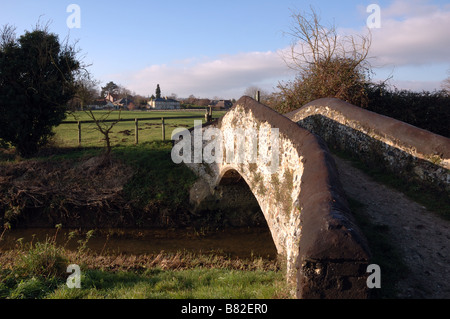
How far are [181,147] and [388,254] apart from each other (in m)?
10.1

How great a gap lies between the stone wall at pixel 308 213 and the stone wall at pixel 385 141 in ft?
8.67

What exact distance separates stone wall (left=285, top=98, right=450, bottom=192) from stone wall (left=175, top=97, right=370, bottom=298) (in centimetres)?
264

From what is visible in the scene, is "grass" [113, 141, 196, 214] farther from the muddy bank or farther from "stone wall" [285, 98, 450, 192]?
"stone wall" [285, 98, 450, 192]

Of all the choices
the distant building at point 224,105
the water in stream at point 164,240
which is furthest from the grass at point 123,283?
the distant building at point 224,105

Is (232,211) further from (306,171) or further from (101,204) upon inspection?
(306,171)

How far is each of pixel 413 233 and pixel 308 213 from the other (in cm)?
219

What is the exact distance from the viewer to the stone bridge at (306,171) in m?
3.62

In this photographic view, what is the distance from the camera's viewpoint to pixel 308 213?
13.9ft

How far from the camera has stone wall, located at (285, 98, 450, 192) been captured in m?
6.58

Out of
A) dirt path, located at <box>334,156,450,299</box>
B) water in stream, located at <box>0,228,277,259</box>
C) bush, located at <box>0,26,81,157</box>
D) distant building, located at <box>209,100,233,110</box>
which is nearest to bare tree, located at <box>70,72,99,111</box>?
bush, located at <box>0,26,81,157</box>

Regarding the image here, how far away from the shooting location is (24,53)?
14.7 m

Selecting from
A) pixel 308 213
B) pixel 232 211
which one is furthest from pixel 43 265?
pixel 232 211
